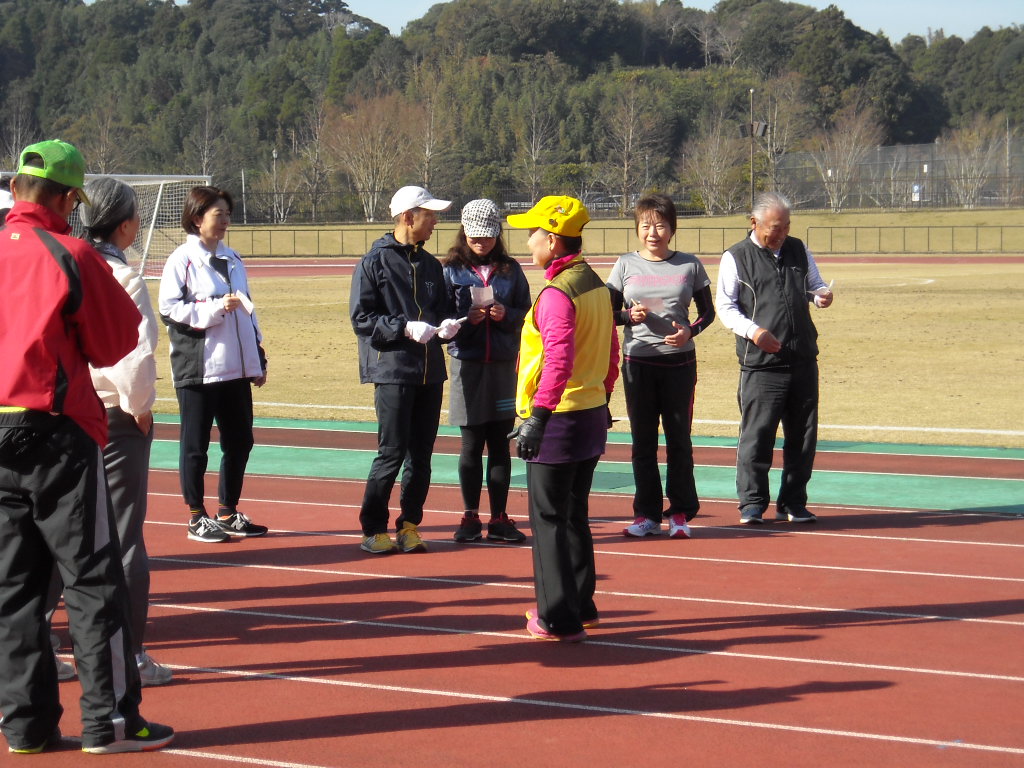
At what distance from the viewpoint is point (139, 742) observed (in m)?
4.37

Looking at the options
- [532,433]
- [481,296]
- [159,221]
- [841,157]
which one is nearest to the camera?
[532,433]

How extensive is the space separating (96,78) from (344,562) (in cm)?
14752

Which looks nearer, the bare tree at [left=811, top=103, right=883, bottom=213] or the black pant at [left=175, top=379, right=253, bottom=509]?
the black pant at [left=175, top=379, right=253, bottom=509]

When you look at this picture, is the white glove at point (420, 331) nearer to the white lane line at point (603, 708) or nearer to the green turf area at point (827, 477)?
the white lane line at point (603, 708)

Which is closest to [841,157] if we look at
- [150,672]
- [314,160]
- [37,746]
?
[314,160]

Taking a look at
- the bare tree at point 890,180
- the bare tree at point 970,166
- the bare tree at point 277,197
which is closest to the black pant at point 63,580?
the bare tree at point 277,197

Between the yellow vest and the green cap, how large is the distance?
6.66ft

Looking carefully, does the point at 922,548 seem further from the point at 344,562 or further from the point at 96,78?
the point at 96,78

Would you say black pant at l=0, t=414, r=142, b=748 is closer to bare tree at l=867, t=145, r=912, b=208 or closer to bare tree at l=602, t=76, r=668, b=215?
bare tree at l=602, t=76, r=668, b=215

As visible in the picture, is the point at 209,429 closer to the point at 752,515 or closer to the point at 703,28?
the point at 752,515

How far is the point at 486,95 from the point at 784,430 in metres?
112

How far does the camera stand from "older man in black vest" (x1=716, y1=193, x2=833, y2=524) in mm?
8227

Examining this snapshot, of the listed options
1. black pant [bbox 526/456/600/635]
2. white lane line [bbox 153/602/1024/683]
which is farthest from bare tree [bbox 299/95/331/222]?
black pant [bbox 526/456/600/635]

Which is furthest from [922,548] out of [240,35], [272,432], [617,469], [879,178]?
[240,35]
